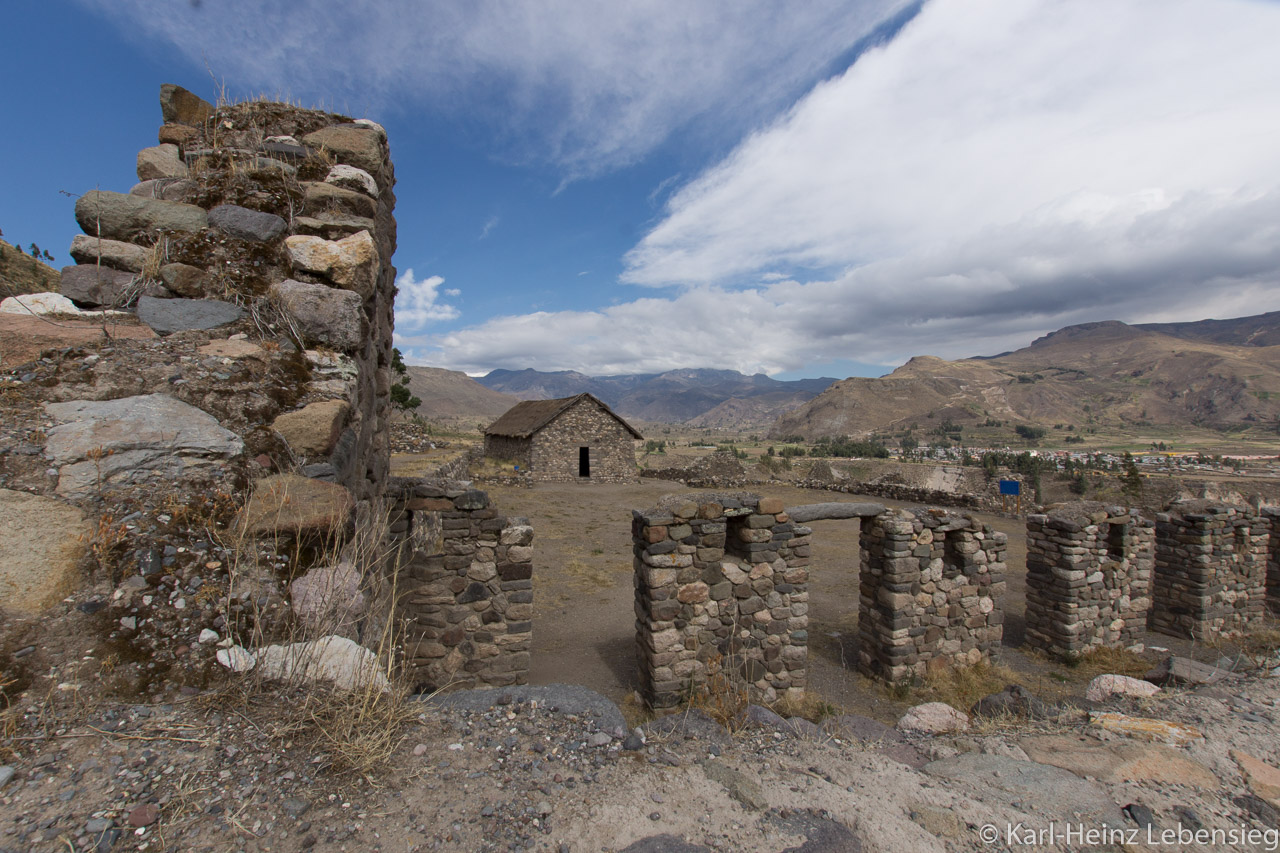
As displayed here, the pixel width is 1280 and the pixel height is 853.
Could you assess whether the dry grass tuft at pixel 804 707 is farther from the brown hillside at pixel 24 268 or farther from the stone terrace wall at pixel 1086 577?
the brown hillside at pixel 24 268

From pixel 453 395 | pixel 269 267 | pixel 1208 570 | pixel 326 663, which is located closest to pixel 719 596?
pixel 326 663

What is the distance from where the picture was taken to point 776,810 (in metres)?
2.76

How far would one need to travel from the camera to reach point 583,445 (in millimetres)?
26656

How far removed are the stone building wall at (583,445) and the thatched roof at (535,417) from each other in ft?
0.83

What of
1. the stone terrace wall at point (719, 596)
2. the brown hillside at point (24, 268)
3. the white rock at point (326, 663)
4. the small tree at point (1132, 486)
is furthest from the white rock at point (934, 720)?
A: the small tree at point (1132, 486)

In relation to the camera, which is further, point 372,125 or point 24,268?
point 24,268

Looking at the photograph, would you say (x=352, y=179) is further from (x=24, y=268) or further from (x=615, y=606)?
(x=24, y=268)

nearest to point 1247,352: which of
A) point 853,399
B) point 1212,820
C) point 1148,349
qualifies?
point 1148,349

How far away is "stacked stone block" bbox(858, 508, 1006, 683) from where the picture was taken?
7270 millimetres

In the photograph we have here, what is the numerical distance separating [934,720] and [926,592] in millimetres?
2497

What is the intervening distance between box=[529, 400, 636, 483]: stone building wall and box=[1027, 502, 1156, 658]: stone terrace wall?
1991 cm

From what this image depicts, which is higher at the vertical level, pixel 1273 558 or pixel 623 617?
pixel 1273 558

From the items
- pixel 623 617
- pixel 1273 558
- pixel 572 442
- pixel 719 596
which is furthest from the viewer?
pixel 572 442

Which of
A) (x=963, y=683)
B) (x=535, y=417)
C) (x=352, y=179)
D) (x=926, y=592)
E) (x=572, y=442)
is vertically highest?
(x=352, y=179)
